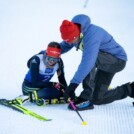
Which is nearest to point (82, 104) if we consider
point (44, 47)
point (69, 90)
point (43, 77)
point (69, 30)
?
point (69, 90)

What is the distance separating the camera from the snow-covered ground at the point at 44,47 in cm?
278

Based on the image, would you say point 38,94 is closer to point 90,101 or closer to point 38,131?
point 90,101

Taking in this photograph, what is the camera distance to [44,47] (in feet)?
17.6

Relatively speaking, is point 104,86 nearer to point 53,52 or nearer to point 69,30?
point 53,52

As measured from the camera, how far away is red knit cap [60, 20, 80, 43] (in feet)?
9.85

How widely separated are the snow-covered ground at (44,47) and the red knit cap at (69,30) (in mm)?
637

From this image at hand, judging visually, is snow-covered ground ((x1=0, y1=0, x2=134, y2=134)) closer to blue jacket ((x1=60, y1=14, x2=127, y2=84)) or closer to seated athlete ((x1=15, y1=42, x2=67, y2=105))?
seated athlete ((x1=15, y1=42, x2=67, y2=105))

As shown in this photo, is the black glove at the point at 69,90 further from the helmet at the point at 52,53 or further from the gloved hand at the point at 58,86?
the helmet at the point at 52,53

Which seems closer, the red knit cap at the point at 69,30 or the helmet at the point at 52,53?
the red knit cap at the point at 69,30

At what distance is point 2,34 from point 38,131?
345 centimetres

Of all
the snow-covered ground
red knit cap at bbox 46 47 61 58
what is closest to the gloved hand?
the snow-covered ground

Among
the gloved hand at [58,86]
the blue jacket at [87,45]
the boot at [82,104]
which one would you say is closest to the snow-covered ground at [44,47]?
the boot at [82,104]

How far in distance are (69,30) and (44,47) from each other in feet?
7.89

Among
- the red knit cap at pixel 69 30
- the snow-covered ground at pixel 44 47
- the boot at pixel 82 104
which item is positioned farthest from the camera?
the boot at pixel 82 104
